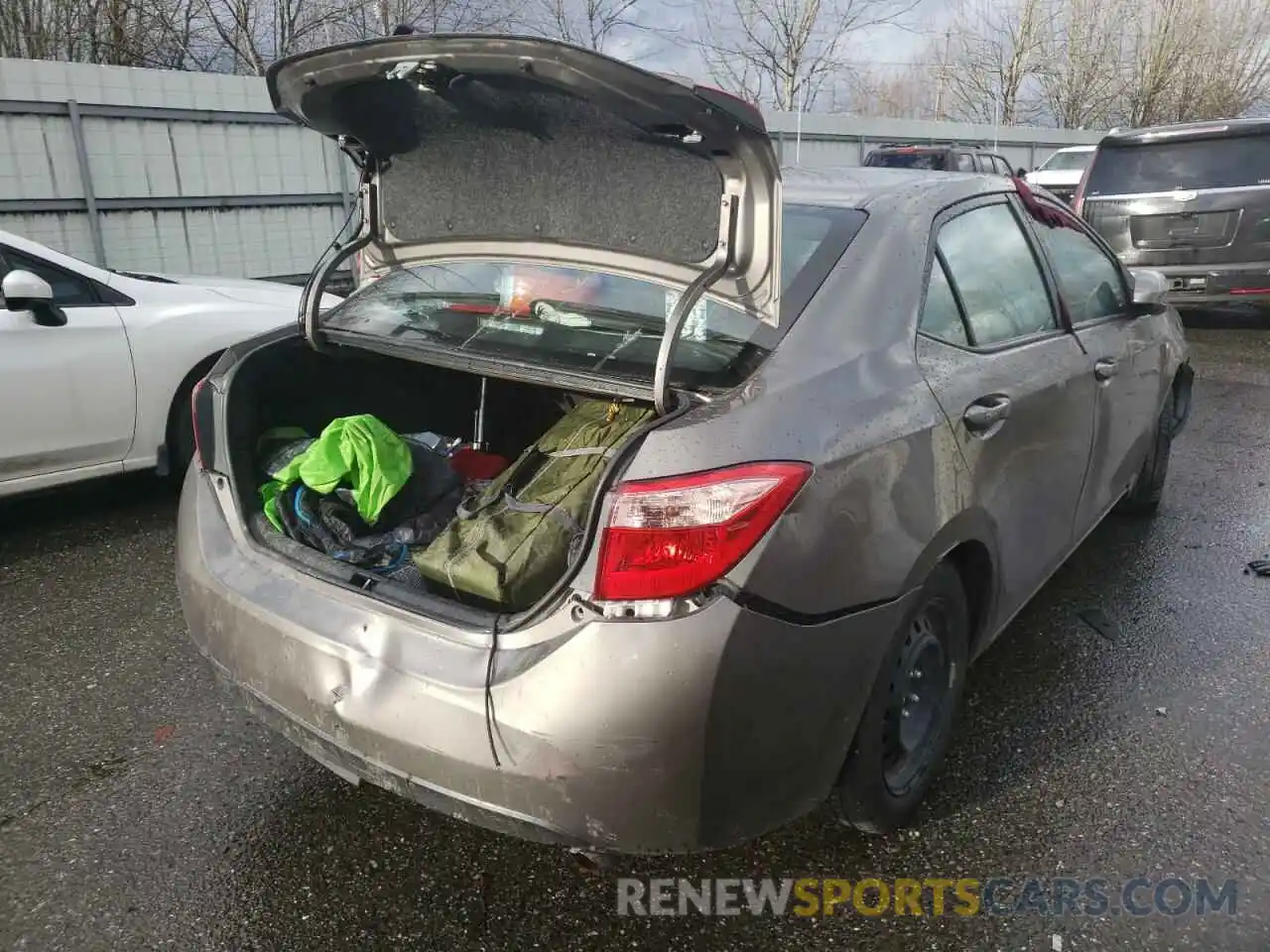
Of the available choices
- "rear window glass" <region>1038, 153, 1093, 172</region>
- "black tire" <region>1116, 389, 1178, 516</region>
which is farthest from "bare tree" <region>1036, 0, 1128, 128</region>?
"black tire" <region>1116, 389, 1178, 516</region>

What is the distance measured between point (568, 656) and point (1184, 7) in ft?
115

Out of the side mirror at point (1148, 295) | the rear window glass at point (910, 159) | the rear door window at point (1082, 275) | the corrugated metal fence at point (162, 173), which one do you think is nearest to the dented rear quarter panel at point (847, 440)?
the rear door window at point (1082, 275)

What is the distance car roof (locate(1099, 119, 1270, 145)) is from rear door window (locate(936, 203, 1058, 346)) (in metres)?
7.00

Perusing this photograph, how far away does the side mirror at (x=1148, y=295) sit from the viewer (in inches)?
143

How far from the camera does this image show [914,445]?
2.11 m

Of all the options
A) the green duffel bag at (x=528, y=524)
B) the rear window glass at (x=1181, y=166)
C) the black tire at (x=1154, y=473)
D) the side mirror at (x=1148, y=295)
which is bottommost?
the black tire at (x=1154, y=473)

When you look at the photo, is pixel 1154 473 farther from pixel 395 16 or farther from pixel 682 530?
pixel 395 16

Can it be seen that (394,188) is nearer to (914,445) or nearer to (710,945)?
(914,445)

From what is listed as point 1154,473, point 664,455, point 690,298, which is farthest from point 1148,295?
point 664,455

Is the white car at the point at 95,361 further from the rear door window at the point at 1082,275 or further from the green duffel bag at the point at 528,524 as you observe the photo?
the rear door window at the point at 1082,275

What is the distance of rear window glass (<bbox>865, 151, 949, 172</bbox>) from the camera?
15.7 m

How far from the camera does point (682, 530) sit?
177cm

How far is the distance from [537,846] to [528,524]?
0.81 metres

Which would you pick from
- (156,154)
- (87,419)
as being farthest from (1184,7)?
(87,419)
